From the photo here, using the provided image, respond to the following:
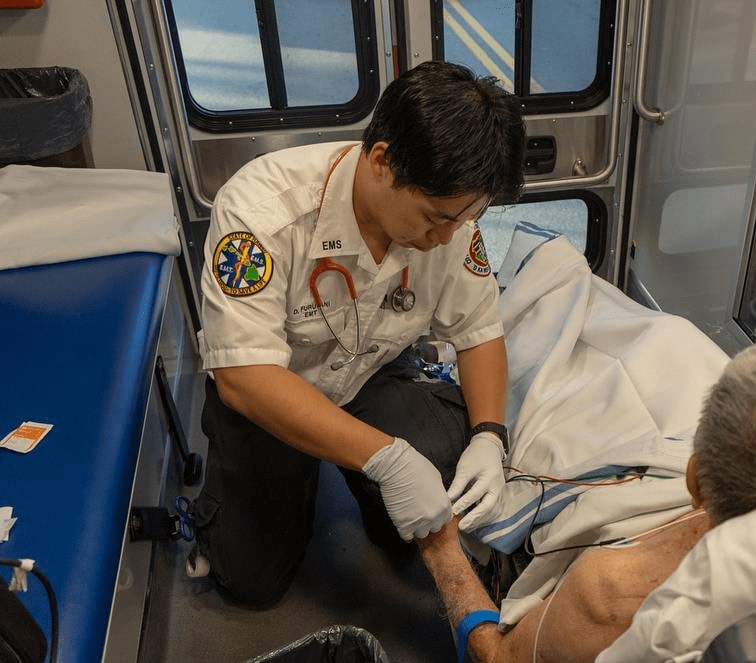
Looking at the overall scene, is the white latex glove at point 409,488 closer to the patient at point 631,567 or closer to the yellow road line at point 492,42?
the patient at point 631,567

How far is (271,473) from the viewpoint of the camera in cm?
165

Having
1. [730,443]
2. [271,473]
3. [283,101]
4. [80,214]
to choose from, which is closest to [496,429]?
[271,473]

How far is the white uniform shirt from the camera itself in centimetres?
133

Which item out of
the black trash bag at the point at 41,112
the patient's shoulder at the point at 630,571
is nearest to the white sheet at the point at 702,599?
the patient's shoulder at the point at 630,571

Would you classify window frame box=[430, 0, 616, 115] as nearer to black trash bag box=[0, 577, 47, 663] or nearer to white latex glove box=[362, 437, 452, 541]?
white latex glove box=[362, 437, 452, 541]

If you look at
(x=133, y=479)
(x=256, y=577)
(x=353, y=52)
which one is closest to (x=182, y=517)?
(x=256, y=577)

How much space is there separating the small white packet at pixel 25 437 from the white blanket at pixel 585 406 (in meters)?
0.85

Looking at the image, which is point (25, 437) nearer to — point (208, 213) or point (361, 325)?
point (361, 325)

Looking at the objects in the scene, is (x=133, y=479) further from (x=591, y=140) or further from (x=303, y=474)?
(x=591, y=140)

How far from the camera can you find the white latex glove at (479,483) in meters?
1.33

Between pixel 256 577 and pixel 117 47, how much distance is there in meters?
1.54

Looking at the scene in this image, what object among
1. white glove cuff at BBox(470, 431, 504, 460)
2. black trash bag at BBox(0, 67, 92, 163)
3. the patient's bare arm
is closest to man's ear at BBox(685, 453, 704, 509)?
the patient's bare arm

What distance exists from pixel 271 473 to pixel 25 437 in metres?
0.56

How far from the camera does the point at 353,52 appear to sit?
7.63 ft
